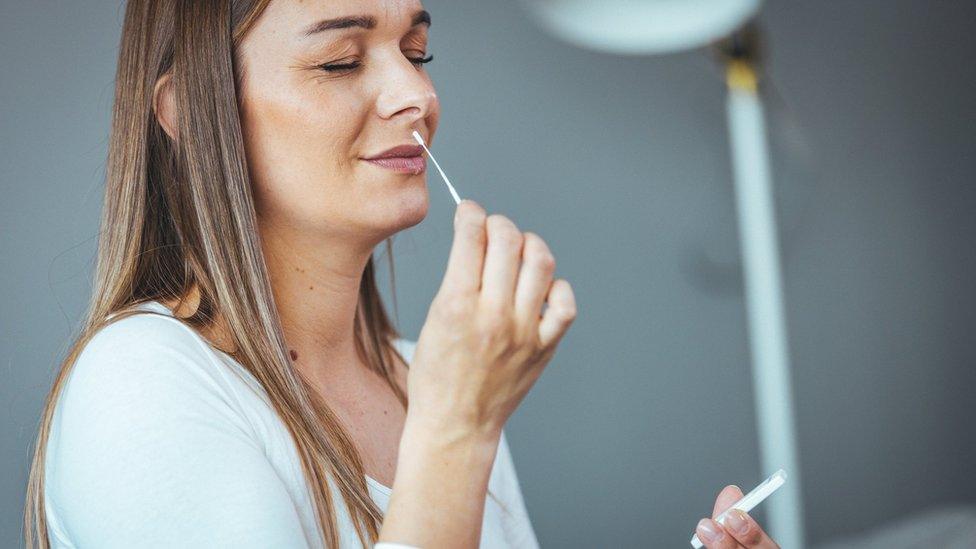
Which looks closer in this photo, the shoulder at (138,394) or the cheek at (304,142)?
the shoulder at (138,394)

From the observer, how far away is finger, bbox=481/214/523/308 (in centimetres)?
71

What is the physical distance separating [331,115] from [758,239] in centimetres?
148

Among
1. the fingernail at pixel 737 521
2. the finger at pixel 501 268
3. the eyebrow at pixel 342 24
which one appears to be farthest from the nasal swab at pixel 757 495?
the eyebrow at pixel 342 24

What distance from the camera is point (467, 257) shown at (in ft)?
2.35

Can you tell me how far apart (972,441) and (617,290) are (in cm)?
100

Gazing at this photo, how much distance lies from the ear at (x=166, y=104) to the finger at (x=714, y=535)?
2.16 ft

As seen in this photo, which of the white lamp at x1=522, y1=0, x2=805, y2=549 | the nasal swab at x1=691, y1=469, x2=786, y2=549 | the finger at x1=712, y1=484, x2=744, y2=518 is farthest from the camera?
the white lamp at x1=522, y1=0, x2=805, y2=549

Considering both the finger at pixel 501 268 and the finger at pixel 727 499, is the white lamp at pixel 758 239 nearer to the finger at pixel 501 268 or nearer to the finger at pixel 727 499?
the finger at pixel 727 499

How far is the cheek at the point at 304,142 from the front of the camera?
995 millimetres

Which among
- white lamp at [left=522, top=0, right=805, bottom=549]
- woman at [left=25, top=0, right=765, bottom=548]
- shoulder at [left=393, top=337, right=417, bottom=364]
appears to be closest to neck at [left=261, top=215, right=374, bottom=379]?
woman at [left=25, top=0, right=765, bottom=548]

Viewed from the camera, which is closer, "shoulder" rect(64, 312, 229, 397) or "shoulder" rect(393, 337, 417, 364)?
"shoulder" rect(64, 312, 229, 397)

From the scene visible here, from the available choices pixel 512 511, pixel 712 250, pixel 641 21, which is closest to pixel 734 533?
pixel 512 511

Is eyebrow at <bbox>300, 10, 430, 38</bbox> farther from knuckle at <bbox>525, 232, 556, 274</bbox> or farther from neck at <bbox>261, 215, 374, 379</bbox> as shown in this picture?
knuckle at <bbox>525, 232, 556, 274</bbox>

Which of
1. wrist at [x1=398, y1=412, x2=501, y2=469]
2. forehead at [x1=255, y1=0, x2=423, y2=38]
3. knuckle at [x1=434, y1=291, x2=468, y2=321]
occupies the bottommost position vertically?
wrist at [x1=398, y1=412, x2=501, y2=469]
